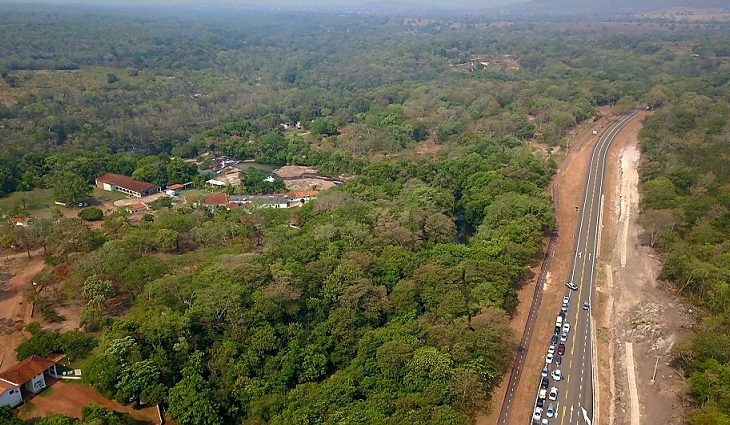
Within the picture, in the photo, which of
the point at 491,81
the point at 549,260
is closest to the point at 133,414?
the point at 549,260

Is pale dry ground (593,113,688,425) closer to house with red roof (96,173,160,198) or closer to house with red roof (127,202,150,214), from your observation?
house with red roof (127,202,150,214)

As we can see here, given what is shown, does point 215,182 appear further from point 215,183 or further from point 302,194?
point 302,194

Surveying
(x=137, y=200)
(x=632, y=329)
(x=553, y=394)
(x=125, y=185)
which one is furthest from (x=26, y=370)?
(x=125, y=185)

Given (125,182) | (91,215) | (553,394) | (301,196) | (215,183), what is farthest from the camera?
(215,183)

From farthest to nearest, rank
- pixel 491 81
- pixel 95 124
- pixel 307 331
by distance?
pixel 491 81 → pixel 95 124 → pixel 307 331

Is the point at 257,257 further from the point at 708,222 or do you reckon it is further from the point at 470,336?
the point at 708,222

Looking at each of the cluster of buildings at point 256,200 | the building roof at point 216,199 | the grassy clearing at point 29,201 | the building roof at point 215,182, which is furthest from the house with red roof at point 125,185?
the building roof at point 216,199

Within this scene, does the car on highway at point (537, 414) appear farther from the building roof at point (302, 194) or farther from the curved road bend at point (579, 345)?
the building roof at point (302, 194)
